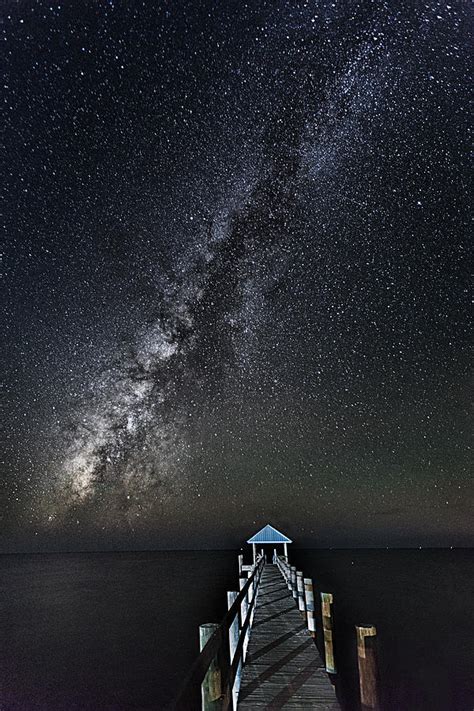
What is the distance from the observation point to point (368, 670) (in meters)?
6.26

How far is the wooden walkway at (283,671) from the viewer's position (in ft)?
19.9

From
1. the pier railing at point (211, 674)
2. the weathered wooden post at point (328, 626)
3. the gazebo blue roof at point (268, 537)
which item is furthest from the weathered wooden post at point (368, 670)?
the gazebo blue roof at point (268, 537)

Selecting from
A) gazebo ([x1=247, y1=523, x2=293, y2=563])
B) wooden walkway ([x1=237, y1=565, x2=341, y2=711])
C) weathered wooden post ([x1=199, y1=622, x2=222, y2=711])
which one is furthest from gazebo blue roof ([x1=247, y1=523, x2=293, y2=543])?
weathered wooden post ([x1=199, y1=622, x2=222, y2=711])

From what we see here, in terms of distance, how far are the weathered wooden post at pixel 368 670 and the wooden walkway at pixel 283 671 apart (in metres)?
0.42

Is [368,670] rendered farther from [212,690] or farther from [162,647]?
[162,647]

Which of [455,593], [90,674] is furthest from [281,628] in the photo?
[455,593]

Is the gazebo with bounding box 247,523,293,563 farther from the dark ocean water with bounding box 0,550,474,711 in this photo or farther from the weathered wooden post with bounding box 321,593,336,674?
the weathered wooden post with bounding box 321,593,336,674

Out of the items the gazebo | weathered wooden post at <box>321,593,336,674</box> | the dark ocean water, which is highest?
the gazebo

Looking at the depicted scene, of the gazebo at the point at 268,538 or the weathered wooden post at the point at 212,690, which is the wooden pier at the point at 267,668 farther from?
the gazebo at the point at 268,538

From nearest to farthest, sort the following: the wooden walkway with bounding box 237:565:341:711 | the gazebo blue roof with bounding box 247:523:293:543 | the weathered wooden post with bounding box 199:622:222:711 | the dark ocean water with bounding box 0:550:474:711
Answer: the weathered wooden post with bounding box 199:622:222:711 → the wooden walkway with bounding box 237:565:341:711 → the dark ocean water with bounding box 0:550:474:711 → the gazebo blue roof with bounding box 247:523:293:543

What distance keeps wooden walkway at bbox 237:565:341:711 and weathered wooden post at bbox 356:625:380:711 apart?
0.42 metres

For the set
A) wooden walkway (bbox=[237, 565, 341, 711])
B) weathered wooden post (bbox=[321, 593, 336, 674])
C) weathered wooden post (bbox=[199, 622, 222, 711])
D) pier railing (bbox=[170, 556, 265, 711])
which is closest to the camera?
pier railing (bbox=[170, 556, 265, 711])

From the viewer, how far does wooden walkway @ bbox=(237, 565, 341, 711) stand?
605 cm

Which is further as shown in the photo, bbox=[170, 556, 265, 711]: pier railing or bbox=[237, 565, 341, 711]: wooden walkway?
bbox=[237, 565, 341, 711]: wooden walkway
